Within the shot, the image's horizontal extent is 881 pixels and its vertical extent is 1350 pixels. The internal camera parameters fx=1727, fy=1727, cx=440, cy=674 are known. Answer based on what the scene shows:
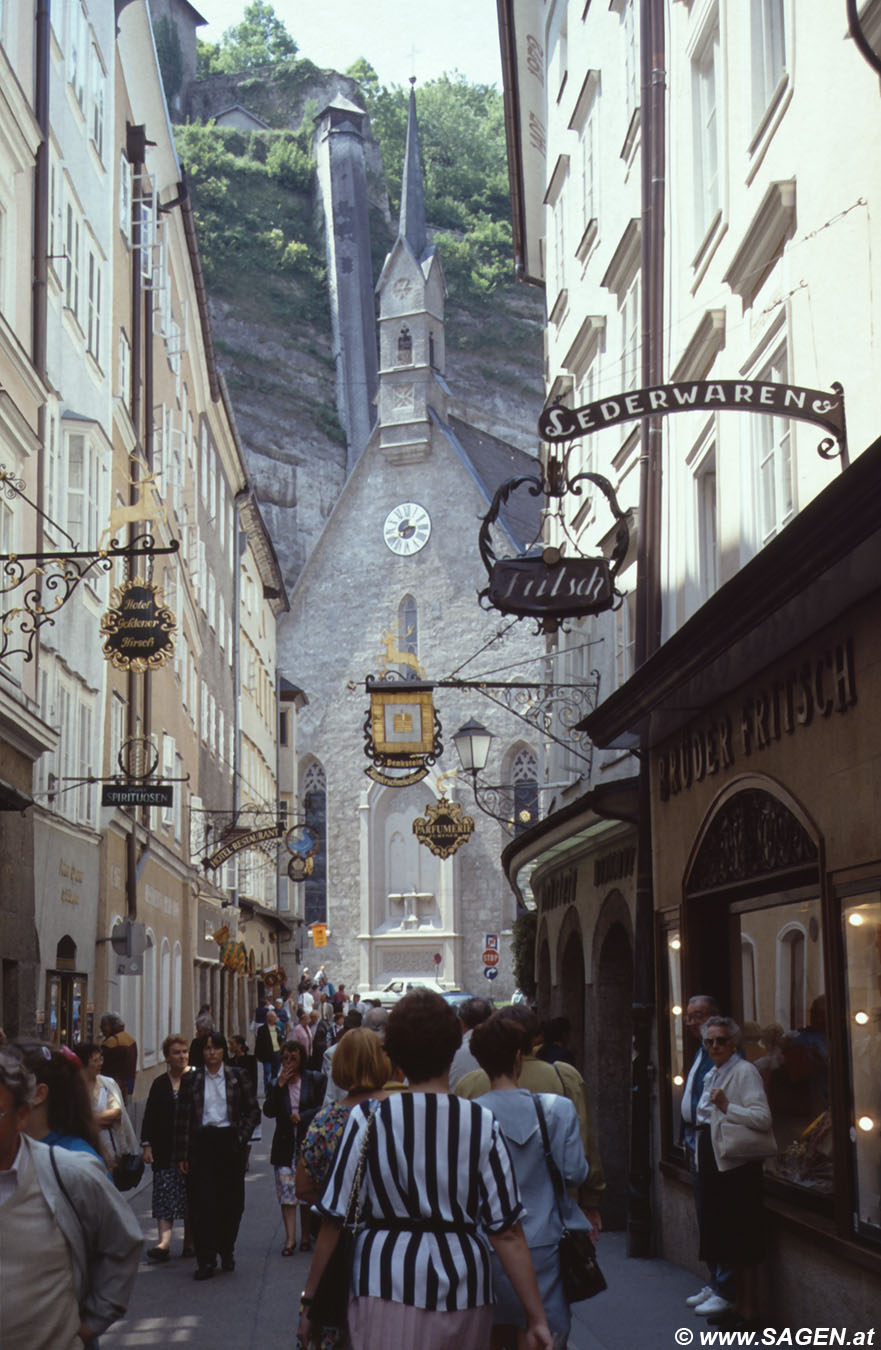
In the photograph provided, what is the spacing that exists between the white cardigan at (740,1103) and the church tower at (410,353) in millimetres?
51450

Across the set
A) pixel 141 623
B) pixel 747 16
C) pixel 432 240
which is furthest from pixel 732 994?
pixel 432 240

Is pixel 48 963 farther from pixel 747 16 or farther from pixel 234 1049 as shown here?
pixel 747 16

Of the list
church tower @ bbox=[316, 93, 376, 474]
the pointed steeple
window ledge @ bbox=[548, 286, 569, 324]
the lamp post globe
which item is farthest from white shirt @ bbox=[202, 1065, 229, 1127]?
church tower @ bbox=[316, 93, 376, 474]

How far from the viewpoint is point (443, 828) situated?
2638 centimetres

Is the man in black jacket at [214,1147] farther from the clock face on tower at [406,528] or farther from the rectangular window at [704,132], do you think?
the clock face on tower at [406,528]

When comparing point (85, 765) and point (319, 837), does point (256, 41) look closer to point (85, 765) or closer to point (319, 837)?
point (319, 837)

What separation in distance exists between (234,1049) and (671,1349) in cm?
1036

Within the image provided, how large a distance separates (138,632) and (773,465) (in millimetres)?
8255

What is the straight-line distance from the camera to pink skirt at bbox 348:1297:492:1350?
439 centimetres

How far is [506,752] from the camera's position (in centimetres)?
5466

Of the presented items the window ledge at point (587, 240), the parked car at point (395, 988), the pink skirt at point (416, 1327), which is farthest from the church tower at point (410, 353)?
the pink skirt at point (416, 1327)

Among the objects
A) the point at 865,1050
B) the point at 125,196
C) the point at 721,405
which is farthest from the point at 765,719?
the point at 125,196

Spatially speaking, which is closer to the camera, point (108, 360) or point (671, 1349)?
point (671, 1349)

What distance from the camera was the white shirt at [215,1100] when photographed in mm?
11781
